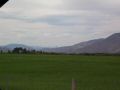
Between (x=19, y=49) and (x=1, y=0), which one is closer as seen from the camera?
(x=1, y=0)

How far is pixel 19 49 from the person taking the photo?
153250mm

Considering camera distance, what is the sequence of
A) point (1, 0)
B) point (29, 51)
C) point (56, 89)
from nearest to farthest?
point (1, 0) < point (56, 89) < point (29, 51)

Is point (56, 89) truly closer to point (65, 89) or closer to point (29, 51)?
point (65, 89)

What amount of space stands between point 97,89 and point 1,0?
39.4ft

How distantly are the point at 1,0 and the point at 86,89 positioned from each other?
38.8ft

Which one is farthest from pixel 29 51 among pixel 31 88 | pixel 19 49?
pixel 31 88

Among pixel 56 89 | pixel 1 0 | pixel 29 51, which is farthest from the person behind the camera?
pixel 29 51

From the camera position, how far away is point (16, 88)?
23.2m

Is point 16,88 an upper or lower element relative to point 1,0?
lower

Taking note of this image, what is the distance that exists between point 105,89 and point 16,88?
5.23m

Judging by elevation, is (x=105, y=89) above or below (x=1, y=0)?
below

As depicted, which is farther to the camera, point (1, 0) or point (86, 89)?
point (86, 89)

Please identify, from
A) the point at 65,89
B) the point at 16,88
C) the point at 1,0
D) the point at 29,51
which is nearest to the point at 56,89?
the point at 65,89

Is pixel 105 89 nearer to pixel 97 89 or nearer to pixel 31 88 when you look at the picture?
pixel 97 89
